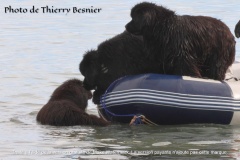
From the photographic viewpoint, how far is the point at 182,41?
10.8m

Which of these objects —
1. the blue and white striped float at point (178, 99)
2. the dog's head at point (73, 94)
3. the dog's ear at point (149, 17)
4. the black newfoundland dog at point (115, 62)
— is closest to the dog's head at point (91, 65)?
A: the black newfoundland dog at point (115, 62)

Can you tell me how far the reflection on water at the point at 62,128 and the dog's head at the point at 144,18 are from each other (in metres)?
1.22

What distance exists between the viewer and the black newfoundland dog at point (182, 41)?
10.8 meters

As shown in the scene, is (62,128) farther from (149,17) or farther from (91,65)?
(149,17)

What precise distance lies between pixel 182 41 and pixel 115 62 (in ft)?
2.95

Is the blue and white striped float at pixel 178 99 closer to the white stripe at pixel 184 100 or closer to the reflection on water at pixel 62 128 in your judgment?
the white stripe at pixel 184 100

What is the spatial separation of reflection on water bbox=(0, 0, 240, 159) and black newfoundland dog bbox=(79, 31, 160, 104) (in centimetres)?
72

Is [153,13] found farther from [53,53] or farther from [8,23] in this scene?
[8,23]

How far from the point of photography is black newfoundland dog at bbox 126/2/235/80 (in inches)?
424

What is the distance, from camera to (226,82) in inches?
423

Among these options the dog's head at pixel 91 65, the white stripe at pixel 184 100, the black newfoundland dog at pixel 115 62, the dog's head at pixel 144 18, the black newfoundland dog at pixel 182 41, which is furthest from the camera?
the dog's head at pixel 91 65

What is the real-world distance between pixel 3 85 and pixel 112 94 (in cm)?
433

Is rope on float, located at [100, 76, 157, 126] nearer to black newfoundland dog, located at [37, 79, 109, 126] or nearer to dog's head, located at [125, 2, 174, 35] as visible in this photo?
black newfoundland dog, located at [37, 79, 109, 126]

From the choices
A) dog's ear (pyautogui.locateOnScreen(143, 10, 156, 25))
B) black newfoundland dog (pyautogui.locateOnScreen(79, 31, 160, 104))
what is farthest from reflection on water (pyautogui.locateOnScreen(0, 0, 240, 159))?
dog's ear (pyautogui.locateOnScreen(143, 10, 156, 25))
